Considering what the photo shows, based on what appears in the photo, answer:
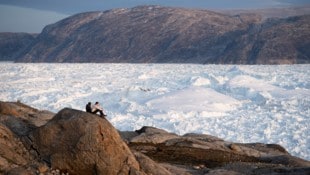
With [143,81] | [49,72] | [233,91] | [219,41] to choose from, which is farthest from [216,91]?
[219,41]

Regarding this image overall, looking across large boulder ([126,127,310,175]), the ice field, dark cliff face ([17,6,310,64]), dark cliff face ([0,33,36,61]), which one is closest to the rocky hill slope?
large boulder ([126,127,310,175])

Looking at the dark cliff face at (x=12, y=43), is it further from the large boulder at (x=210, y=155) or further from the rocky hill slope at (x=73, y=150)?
the rocky hill slope at (x=73, y=150)

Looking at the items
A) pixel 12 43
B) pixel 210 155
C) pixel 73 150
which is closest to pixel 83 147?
pixel 73 150

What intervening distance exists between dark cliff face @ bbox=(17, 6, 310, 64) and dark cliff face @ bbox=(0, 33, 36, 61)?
3154 mm

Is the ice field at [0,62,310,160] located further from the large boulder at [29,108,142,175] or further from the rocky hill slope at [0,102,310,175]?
the large boulder at [29,108,142,175]

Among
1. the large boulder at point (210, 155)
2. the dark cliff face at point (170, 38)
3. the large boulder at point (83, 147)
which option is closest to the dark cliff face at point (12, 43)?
the dark cliff face at point (170, 38)

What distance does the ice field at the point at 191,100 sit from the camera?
17.7m

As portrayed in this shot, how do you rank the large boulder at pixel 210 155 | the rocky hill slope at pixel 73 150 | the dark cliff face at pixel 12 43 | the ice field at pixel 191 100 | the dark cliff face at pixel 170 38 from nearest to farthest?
the rocky hill slope at pixel 73 150 → the large boulder at pixel 210 155 → the ice field at pixel 191 100 → the dark cliff face at pixel 170 38 → the dark cliff face at pixel 12 43

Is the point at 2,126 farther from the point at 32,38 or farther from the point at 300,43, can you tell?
the point at 32,38

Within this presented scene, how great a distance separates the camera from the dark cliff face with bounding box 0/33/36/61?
98125 mm

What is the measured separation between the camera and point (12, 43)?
104188 millimetres

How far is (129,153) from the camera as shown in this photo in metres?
7.77

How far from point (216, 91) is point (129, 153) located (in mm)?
18988

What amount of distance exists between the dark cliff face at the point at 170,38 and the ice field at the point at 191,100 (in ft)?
109
